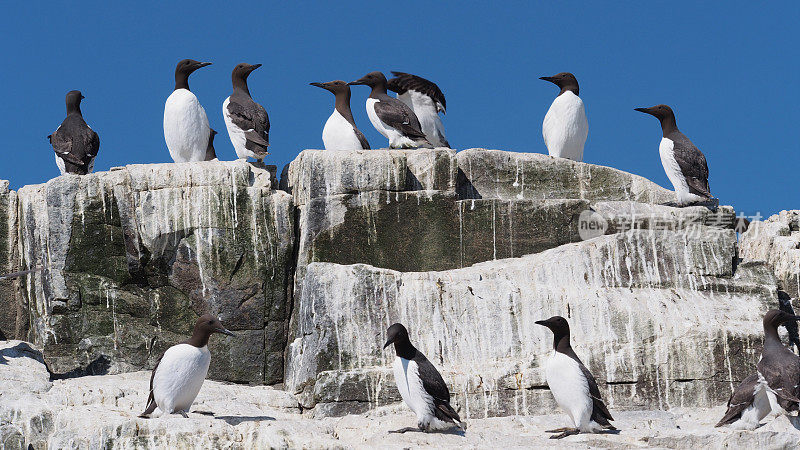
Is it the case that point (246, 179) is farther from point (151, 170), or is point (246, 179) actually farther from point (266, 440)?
point (266, 440)

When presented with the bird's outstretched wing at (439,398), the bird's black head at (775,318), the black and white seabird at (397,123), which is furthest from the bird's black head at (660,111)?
the bird's outstretched wing at (439,398)

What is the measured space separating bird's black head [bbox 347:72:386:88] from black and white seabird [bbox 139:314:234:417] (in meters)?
6.02

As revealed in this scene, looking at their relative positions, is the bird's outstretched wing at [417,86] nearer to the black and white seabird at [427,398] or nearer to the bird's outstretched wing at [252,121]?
the bird's outstretched wing at [252,121]

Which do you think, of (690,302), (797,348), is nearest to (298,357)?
(690,302)

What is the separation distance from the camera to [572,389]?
1049 centimetres

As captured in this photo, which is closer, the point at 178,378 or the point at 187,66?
the point at 178,378

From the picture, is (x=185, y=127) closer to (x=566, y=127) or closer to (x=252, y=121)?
(x=252, y=121)

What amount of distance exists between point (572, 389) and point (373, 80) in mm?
6679

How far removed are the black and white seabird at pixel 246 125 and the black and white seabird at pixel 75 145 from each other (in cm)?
181

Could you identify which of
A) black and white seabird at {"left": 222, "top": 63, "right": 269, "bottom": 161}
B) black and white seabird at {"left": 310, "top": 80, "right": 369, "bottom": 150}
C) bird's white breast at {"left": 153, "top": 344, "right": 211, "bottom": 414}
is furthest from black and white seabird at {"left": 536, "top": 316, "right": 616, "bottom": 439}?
black and white seabird at {"left": 222, "top": 63, "right": 269, "bottom": 161}

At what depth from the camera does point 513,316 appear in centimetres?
1242

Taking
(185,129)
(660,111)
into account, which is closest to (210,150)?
(185,129)

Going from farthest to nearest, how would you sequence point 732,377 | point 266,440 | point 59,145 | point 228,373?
1. point 59,145
2. point 228,373
3. point 732,377
4. point 266,440

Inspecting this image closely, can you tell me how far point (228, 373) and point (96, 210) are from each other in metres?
2.64
